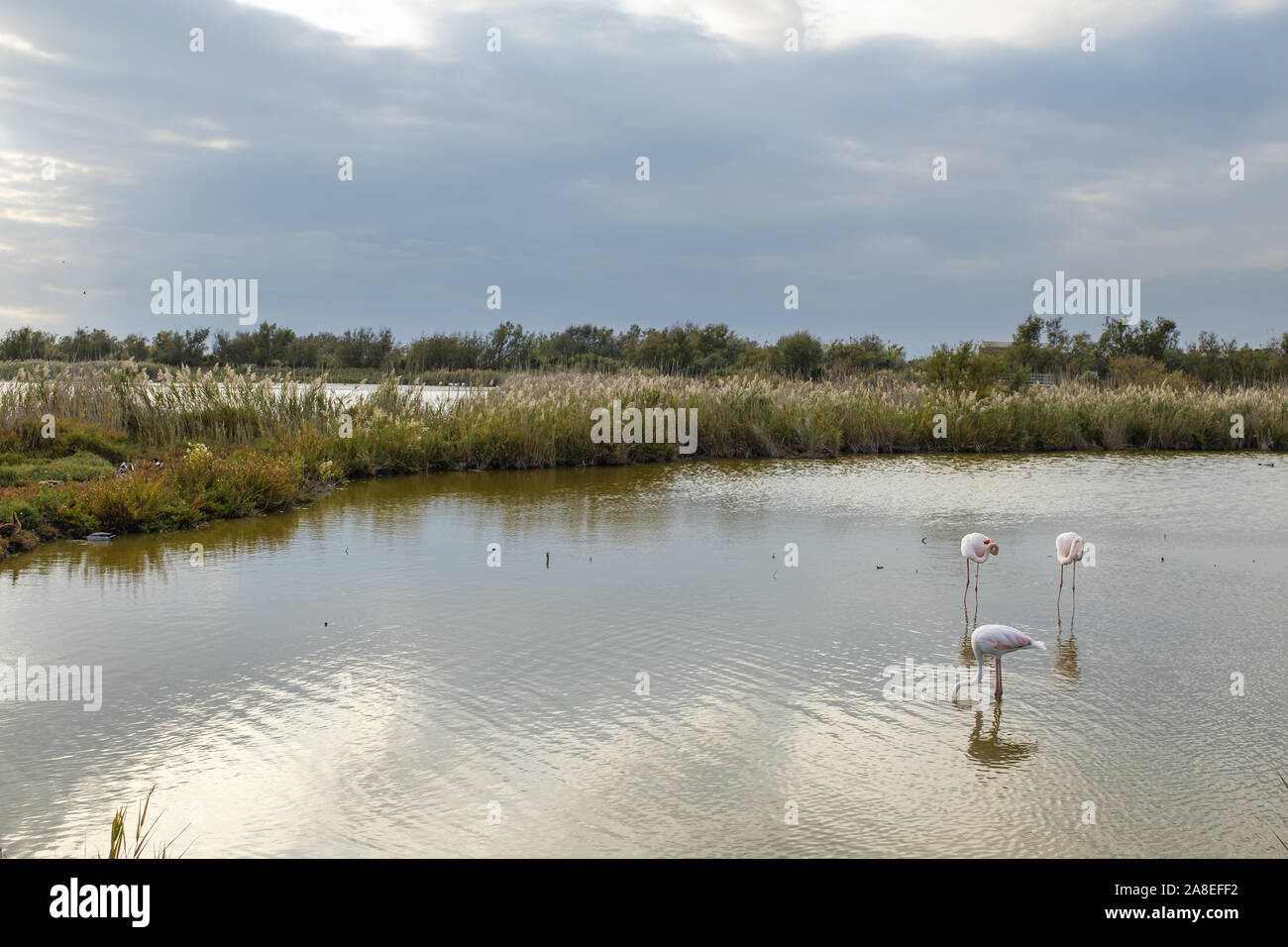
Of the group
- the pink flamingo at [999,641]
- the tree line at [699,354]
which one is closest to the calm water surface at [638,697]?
the pink flamingo at [999,641]

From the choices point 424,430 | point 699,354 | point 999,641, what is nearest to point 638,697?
point 999,641

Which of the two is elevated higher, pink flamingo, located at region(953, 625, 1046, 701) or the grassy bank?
the grassy bank

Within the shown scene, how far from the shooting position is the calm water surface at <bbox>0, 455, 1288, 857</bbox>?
135 inches

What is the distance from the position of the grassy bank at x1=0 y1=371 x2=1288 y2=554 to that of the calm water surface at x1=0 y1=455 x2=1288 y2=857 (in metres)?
1.30

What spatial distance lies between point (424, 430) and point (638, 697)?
34.5ft

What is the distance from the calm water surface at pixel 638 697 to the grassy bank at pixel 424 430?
4.25ft

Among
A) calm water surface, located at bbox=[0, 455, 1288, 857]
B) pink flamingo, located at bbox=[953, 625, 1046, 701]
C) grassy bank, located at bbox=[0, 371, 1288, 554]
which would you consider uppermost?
grassy bank, located at bbox=[0, 371, 1288, 554]

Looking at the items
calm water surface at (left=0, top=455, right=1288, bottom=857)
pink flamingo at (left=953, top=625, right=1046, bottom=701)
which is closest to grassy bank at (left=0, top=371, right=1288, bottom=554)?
calm water surface at (left=0, top=455, right=1288, bottom=857)

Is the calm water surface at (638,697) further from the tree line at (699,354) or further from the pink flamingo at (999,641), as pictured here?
the tree line at (699,354)

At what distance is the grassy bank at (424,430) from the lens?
9.99 metres

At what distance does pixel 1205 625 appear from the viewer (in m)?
6.04

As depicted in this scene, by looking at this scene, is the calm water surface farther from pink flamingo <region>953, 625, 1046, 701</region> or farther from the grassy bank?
the grassy bank

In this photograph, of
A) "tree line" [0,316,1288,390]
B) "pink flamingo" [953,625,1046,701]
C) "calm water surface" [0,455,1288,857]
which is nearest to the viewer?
"calm water surface" [0,455,1288,857]
